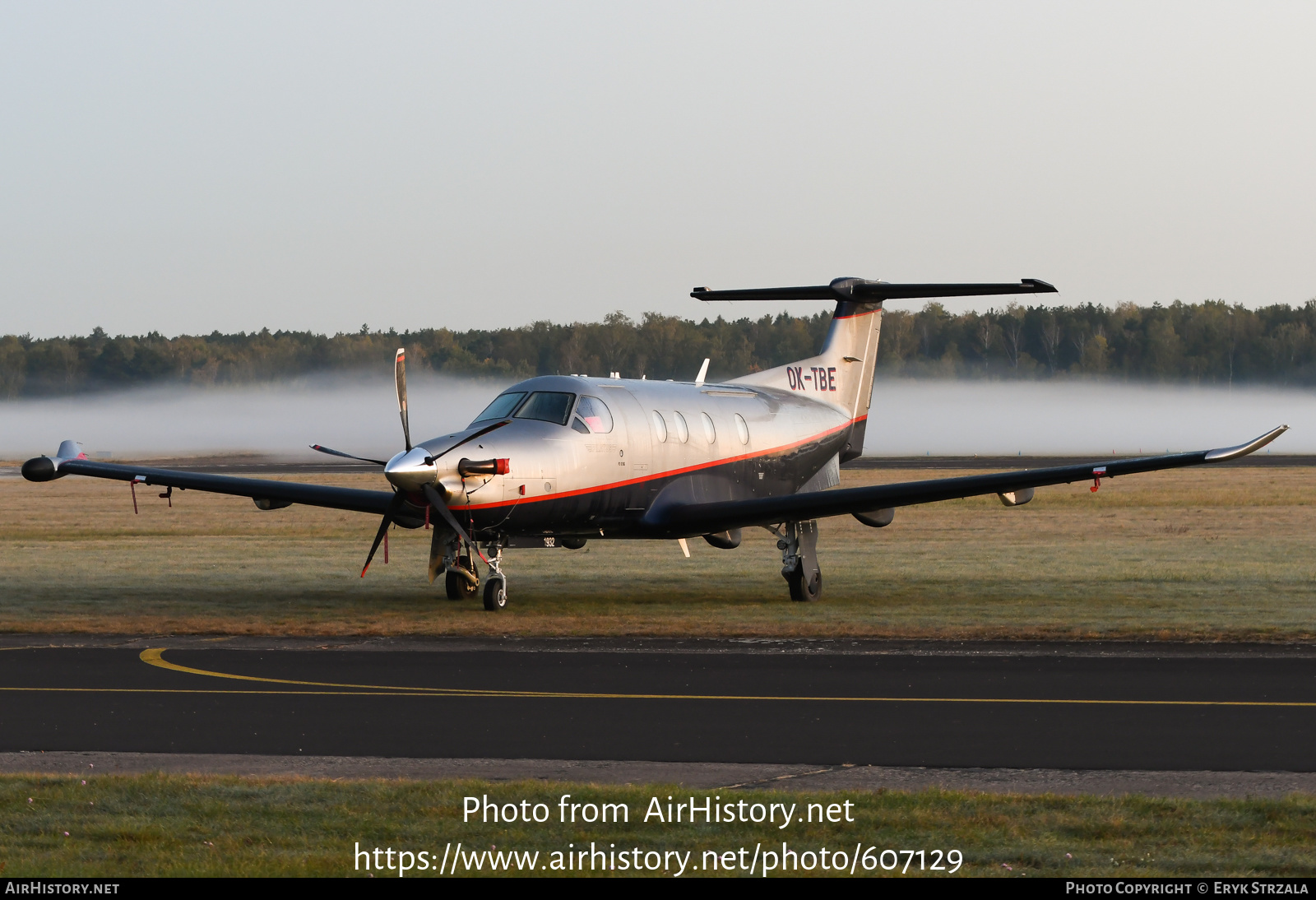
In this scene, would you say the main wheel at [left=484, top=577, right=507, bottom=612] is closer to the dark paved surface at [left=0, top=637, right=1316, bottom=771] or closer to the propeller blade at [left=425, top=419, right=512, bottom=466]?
the propeller blade at [left=425, top=419, right=512, bottom=466]

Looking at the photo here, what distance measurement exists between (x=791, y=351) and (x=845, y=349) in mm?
107359

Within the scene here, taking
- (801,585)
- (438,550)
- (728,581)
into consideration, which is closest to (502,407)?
(438,550)

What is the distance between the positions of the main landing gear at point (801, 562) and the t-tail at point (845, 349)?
5.33m

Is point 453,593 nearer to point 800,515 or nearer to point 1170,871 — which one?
point 800,515

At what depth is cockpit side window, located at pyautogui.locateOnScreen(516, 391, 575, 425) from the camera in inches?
884

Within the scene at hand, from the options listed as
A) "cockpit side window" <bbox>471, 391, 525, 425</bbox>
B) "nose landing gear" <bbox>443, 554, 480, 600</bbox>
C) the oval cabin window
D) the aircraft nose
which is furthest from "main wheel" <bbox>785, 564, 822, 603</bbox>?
the aircraft nose

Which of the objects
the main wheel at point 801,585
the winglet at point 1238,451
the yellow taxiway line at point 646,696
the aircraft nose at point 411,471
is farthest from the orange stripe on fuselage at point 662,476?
the winglet at point 1238,451

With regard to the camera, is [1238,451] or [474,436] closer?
[1238,451]

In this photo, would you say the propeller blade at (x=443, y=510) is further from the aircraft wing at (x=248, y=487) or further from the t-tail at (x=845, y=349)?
the t-tail at (x=845, y=349)

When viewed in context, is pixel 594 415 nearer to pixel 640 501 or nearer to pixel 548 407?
pixel 548 407

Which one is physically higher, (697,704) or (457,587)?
(697,704)

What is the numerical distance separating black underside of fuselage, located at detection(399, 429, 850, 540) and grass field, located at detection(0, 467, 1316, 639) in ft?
4.07

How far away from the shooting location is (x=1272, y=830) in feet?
28.1

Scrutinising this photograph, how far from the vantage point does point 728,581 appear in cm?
2769
